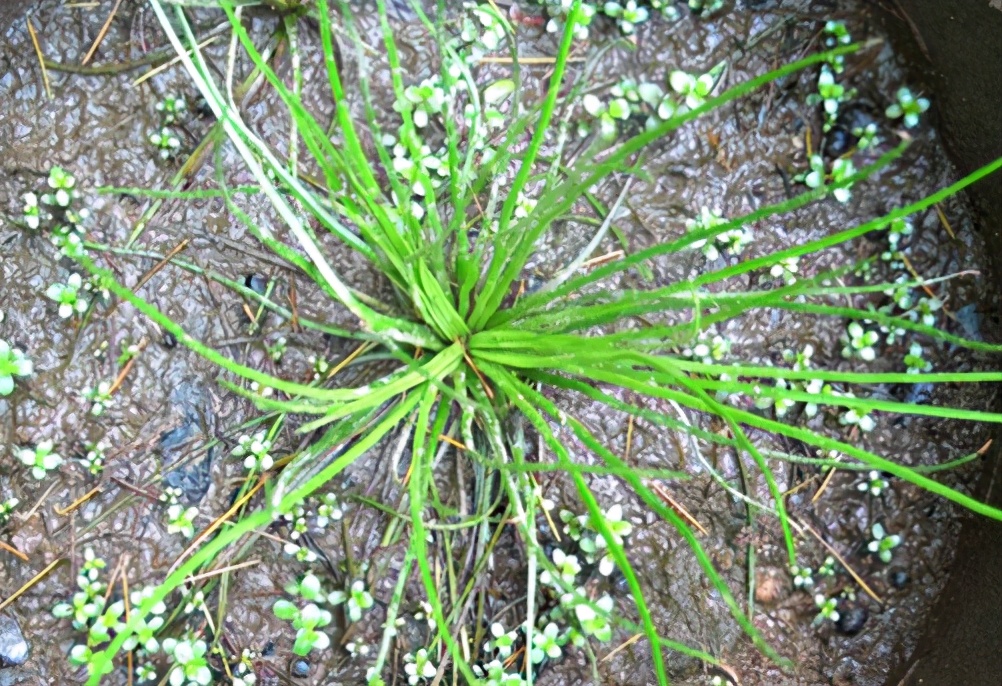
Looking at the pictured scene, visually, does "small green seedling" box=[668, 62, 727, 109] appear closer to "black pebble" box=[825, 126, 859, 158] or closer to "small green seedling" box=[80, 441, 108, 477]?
"black pebble" box=[825, 126, 859, 158]

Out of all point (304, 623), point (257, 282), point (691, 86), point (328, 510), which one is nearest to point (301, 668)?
point (304, 623)

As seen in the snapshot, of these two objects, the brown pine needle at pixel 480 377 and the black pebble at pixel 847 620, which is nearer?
the brown pine needle at pixel 480 377

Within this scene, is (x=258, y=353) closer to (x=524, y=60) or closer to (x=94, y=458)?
(x=94, y=458)

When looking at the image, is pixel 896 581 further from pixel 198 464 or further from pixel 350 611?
pixel 198 464

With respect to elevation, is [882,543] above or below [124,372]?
below

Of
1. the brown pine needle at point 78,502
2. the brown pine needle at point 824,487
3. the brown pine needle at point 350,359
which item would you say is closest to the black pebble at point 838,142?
the brown pine needle at point 824,487

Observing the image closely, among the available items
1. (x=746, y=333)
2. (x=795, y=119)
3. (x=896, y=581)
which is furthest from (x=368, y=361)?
(x=896, y=581)

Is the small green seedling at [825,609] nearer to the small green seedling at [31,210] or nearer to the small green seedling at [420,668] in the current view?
the small green seedling at [420,668]
